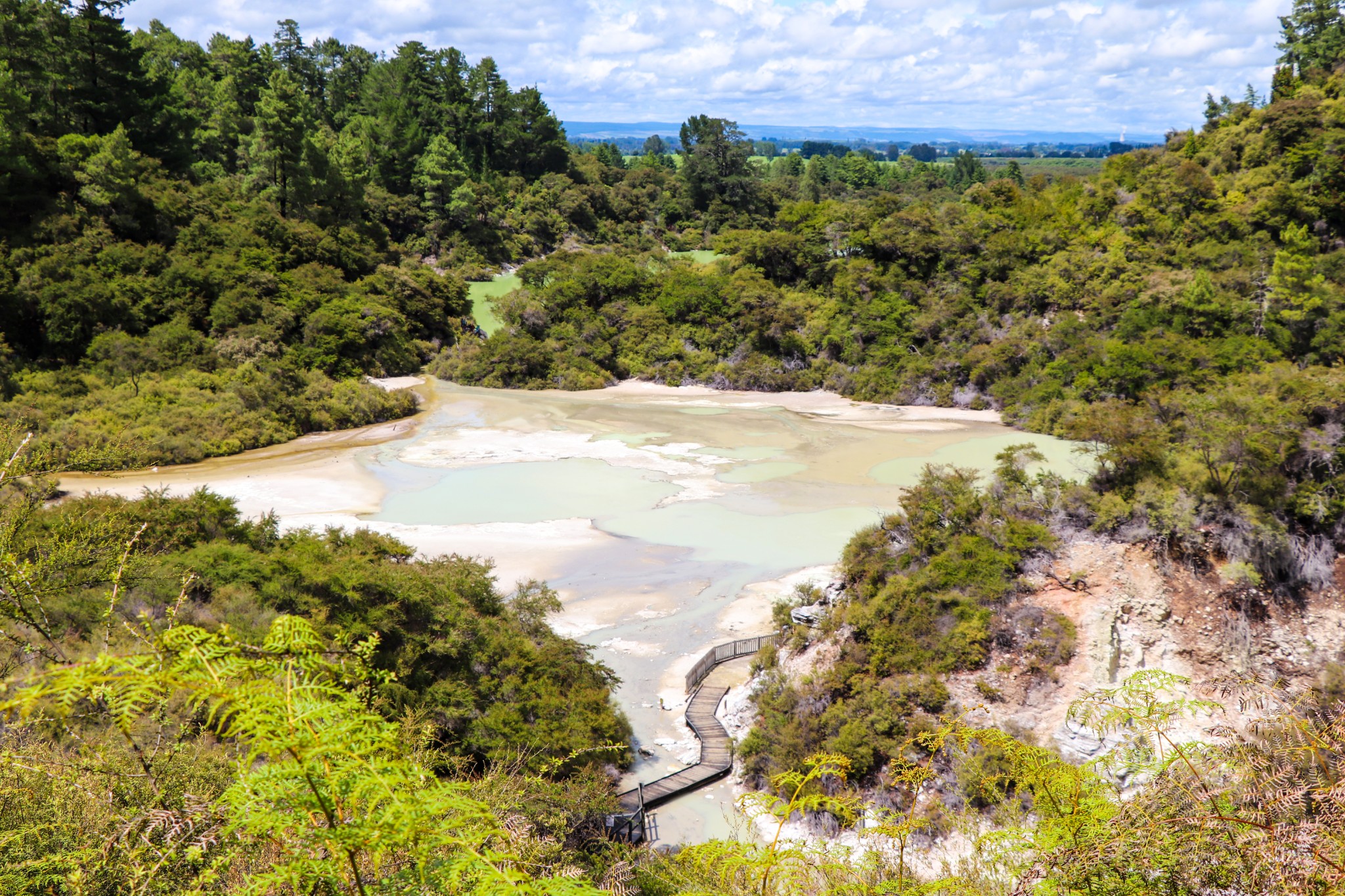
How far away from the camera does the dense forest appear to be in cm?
300

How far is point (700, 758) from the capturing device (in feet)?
38.8

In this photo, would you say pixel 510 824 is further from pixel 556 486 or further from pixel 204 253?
pixel 204 253

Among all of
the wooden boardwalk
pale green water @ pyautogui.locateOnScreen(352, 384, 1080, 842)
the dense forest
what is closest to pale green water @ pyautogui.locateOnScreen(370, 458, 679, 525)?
pale green water @ pyautogui.locateOnScreen(352, 384, 1080, 842)

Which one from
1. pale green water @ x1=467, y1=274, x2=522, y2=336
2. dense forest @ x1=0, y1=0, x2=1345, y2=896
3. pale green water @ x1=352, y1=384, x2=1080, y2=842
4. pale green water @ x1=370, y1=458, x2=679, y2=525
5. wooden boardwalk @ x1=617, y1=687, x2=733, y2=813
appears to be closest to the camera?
dense forest @ x1=0, y1=0, x2=1345, y2=896

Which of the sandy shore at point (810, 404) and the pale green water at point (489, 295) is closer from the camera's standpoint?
the sandy shore at point (810, 404)

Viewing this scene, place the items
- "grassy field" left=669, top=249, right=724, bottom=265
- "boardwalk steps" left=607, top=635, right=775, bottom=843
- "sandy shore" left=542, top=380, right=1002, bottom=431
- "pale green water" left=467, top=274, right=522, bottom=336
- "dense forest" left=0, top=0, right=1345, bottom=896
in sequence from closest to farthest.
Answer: "dense forest" left=0, top=0, right=1345, bottom=896
"boardwalk steps" left=607, top=635, right=775, bottom=843
"sandy shore" left=542, top=380, right=1002, bottom=431
"pale green water" left=467, top=274, right=522, bottom=336
"grassy field" left=669, top=249, right=724, bottom=265

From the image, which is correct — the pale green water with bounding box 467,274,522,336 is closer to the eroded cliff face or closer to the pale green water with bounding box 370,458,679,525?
the pale green water with bounding box 370,458,679,525

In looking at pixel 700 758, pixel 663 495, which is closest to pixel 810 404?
pixel 663 495

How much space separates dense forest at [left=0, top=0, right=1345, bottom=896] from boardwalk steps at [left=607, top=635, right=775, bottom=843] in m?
0.44

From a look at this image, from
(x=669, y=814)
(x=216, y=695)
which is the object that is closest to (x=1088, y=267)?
(x=669, y=814)

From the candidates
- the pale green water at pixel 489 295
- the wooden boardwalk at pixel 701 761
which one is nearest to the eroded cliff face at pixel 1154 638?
the wooden boardwalk at pixel 701 761

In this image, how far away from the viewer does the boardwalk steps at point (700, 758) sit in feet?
32.6

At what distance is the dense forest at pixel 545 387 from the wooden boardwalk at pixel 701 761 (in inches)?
18.5

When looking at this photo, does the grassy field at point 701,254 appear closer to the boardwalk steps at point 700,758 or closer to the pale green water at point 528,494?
the pale green water at point 528,494
